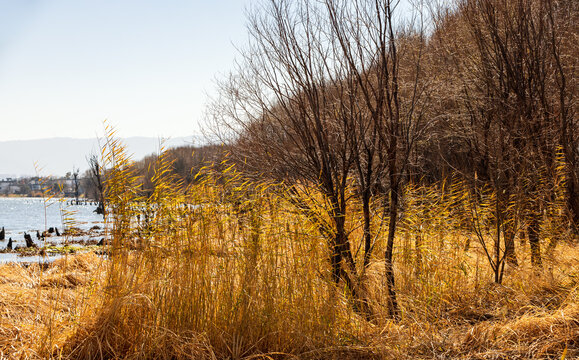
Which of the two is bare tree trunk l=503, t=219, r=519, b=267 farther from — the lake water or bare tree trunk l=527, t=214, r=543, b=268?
the lake water

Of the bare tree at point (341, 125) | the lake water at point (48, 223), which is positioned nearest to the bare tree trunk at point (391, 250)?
the bare tree at point (341, 125)

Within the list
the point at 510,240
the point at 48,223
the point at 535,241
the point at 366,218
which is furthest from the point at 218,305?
the point at 48,223

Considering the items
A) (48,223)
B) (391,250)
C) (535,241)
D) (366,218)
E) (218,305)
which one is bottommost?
(48,223)

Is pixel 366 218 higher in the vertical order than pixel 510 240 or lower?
higher

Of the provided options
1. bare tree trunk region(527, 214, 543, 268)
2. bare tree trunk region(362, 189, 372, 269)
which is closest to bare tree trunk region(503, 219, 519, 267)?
bare tree trunk region(527, 214, 543, 268)

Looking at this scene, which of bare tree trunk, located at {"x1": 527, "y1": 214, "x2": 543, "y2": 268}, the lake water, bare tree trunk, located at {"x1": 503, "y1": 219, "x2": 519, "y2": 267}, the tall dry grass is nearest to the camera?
the tall dry grass

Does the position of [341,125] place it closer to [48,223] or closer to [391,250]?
[391,250]

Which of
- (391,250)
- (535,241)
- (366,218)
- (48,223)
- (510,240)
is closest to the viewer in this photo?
(391,250)

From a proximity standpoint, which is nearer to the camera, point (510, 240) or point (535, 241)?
point (510, 240)

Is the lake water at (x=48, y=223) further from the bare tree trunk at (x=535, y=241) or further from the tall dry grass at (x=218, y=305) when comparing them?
the bare tree trunk at (x=535, y=241)

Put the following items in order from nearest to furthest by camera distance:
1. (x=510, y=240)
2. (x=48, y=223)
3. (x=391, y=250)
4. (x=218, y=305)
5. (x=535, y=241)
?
(x=218, y=305) < (x=391, y=250) < (x=510, y=240) < (x=535, y=241) < (x=48, y=223)

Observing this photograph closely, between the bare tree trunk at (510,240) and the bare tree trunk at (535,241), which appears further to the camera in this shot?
the bare tree trunk at (535,241)

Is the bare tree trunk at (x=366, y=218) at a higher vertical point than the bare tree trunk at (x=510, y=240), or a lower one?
higher

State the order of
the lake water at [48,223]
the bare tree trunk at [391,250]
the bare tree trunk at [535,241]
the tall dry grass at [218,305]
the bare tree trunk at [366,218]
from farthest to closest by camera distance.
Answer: the bare tree trunk at [535,241] < the bare tree trunk at [366,218] < the bare tree trunk at [391,250] < the lake water at [48,223] < the tall dry grass at [218,305]
